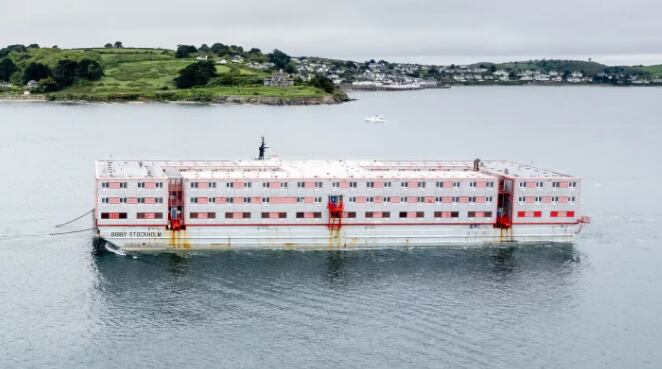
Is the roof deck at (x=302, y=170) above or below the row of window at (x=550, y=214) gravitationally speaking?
above

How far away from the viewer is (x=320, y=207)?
241 ft

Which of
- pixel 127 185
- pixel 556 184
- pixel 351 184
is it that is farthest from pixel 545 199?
pixel 127 185

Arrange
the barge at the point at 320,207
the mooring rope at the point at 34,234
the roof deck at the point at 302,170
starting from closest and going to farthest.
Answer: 1. the barge at the point at 320,207
2. the roof deck at the point at 302,170
3. the mooring rope at the point at 34,234

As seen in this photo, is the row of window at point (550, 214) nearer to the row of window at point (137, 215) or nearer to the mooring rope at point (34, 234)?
the row of window at point (137, 215)

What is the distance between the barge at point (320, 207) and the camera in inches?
2776

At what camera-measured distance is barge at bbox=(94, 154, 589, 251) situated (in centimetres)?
7050

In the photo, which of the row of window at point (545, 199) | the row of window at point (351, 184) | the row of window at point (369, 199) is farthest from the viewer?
the row of window at point (545, 199)

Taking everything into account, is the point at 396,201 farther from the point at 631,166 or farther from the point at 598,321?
the point at 631,166

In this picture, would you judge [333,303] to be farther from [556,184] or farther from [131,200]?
[556,184]

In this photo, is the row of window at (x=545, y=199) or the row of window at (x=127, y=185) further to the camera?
the row of window at (x=545, y=199)

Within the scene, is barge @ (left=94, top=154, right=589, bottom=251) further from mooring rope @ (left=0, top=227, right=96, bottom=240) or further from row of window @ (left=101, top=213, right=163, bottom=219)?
mooring rope @ (left=0, top=227, right=96, bottom=240)

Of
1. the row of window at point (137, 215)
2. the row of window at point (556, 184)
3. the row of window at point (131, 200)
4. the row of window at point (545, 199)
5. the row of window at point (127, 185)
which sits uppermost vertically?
the row of window at point (127, 185)

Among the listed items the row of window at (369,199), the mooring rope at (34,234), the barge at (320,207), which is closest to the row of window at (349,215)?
the barge at (320,207)

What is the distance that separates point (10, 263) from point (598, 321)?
41789 mm
